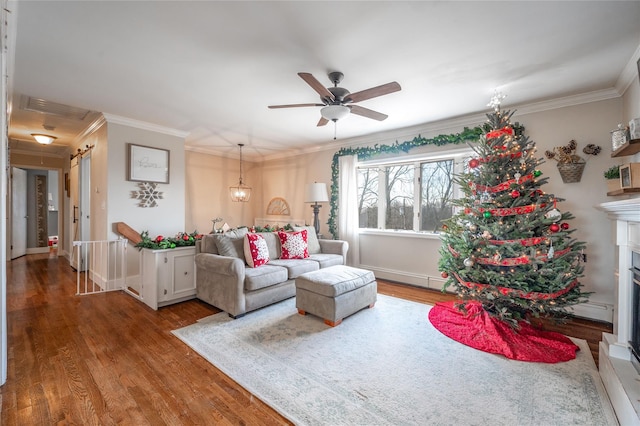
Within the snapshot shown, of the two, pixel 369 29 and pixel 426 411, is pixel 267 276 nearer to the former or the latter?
pixel 426 411

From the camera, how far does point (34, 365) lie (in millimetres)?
2115

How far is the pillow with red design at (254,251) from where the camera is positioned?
3461 mm

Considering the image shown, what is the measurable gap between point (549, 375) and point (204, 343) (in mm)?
2775

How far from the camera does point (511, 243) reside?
2510 mm

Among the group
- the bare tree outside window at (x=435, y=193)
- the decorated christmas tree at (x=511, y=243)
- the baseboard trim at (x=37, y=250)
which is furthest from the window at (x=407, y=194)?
the baseboard trim at (x=37, y=250)

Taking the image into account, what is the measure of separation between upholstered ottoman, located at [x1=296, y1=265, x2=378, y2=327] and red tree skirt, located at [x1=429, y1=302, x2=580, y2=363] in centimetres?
81

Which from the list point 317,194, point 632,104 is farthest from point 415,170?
point 632,104

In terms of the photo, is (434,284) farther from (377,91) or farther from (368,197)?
(377,91)

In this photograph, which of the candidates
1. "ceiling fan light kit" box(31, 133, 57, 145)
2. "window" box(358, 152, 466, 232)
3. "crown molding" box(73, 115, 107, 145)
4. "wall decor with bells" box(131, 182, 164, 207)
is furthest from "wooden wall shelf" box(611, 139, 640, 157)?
"ceiling fan light kit" box(31, 133, 57, 145)

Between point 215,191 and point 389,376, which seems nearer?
point 389,376

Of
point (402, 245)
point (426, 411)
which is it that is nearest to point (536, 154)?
point (402, 245)

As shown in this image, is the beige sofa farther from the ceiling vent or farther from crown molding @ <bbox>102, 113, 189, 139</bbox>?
the ceiling vent

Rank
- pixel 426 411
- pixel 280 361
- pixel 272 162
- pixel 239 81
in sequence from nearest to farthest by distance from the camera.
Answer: pixel 426 411
pixel 280 361
pixel 239 81
pixel 272 162

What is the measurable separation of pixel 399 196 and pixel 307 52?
10.0 feet
